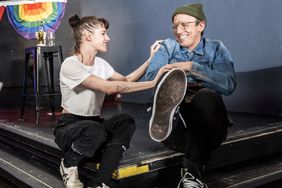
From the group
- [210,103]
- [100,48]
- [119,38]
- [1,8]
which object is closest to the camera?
[210,103]

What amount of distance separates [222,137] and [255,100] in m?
1.64

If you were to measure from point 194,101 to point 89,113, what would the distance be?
1.71 feet

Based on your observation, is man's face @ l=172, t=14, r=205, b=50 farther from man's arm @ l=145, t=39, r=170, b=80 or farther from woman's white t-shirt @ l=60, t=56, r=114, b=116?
woman's white t-shirt @ l=60, t=56, r=114, b=116

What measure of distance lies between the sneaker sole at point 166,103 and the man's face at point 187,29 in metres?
0.30

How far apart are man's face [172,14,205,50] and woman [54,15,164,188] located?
0.29 m

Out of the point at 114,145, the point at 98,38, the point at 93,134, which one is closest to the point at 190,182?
the point at 114,145

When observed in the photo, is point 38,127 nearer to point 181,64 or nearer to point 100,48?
point 100,48

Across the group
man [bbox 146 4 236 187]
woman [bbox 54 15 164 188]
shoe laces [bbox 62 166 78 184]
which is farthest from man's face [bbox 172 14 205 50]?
shoe laces [bbox 62 166 78 184]

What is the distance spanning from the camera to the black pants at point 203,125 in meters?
1.52

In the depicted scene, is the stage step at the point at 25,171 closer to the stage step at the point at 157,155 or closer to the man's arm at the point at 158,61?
the stage step at the point at 157,155

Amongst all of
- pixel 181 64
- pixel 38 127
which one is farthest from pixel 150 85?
pixel 38 127

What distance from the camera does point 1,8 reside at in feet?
13.7

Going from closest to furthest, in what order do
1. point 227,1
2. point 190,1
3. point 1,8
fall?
1. point 227,1
2. point 190,1
3. point 1,8

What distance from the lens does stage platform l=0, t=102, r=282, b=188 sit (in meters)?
1.77
